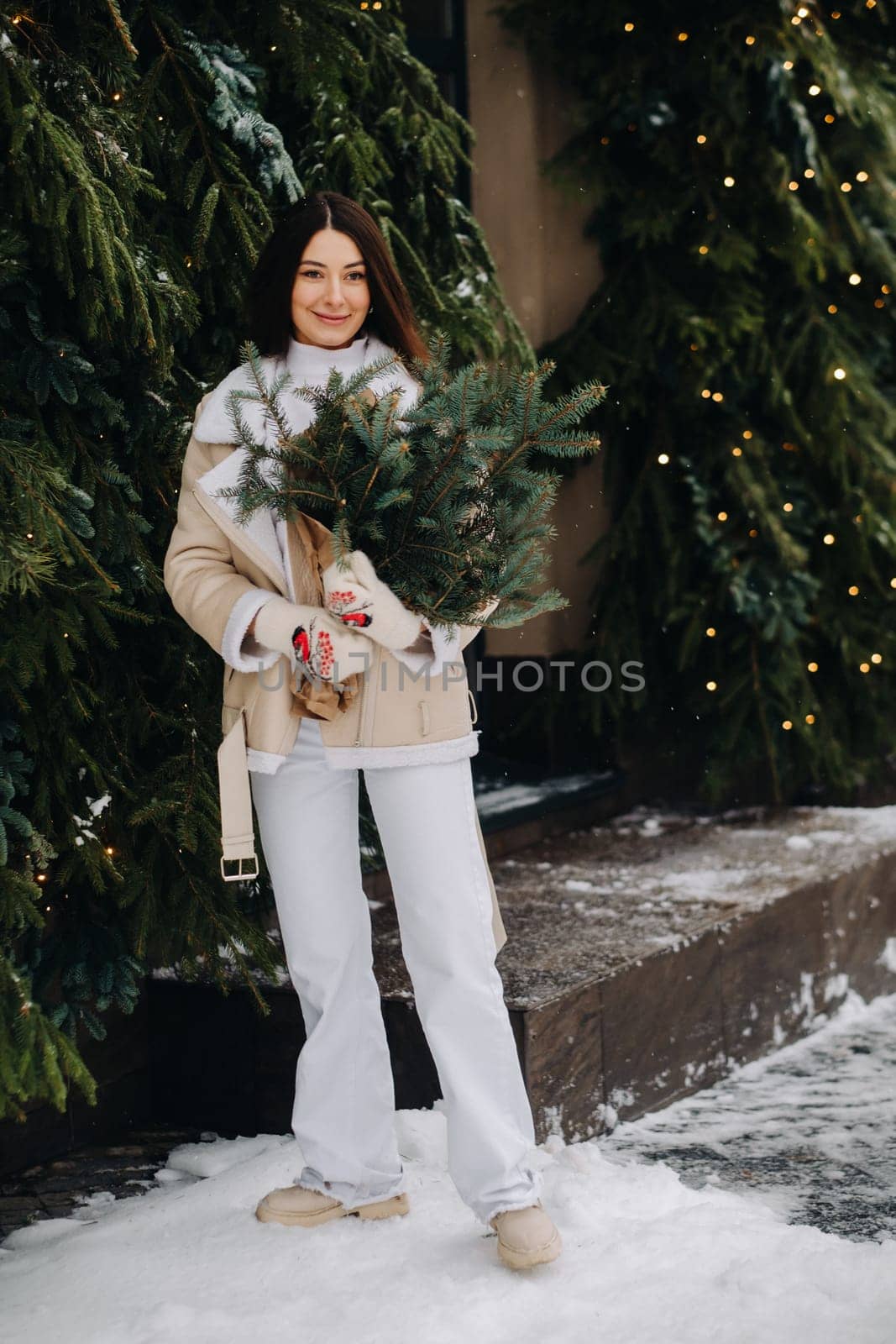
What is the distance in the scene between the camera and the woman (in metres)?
2.97

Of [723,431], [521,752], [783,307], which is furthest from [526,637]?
[783,307]

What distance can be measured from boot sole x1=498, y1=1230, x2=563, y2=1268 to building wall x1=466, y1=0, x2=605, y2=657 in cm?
314

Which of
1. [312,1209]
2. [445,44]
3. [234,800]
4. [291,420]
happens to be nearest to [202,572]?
[291,420]

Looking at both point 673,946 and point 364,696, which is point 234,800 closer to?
point 364,696

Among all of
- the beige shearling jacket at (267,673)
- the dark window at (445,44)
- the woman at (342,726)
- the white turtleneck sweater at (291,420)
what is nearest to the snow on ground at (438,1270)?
the woman at (342,726)

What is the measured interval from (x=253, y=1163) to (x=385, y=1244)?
1.70 feet

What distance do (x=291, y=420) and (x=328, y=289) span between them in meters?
0.26

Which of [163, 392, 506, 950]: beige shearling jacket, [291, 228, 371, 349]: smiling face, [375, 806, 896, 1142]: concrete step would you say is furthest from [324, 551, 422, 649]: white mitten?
[375, 806, 896, 1142]: concrete step

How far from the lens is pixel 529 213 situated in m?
5.90

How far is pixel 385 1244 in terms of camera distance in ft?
10.3

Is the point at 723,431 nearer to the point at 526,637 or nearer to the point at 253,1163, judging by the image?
the point at 526,637

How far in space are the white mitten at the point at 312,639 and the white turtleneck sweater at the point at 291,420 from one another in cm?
4

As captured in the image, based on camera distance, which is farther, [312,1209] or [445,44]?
[445,44]

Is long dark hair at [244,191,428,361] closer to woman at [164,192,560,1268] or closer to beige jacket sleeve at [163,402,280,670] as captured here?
woman at [164,192,560,1268]
